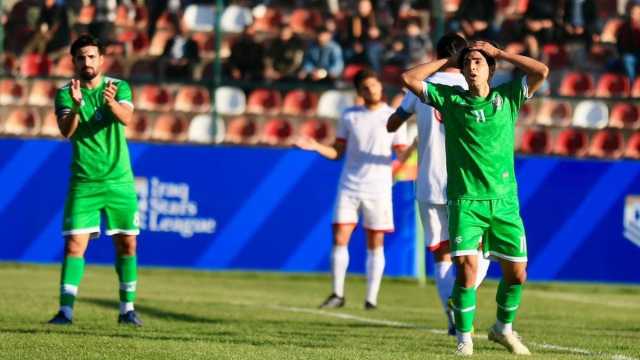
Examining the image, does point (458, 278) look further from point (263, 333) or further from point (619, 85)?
point (619, 85)

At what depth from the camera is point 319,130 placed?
25.1m

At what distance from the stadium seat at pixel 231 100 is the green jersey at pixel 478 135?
635 inches

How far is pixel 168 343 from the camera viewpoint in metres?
9.71

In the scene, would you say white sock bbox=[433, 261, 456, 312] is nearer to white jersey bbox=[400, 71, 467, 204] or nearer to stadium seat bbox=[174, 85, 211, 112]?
white jersey bbox=[400, 71, 467, 204]

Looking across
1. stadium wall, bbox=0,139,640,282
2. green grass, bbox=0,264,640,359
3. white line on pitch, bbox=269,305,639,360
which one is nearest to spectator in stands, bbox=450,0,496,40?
stadium wall, bbox=0,139,640,282

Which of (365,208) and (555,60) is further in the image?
(555,60)

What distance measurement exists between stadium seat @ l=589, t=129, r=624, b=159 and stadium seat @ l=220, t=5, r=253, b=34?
6.67 m

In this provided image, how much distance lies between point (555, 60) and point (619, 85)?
4.57ft

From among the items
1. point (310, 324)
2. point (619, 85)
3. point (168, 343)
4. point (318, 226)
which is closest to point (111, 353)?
point (168, 343)

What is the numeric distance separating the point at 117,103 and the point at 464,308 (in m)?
3.17

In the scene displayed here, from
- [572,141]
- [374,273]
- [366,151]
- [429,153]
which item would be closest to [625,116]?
[572,141]

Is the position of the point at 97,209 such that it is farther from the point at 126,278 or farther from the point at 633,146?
the point at 633,146

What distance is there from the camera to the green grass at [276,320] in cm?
930

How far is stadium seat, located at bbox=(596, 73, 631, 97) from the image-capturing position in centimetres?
2550
